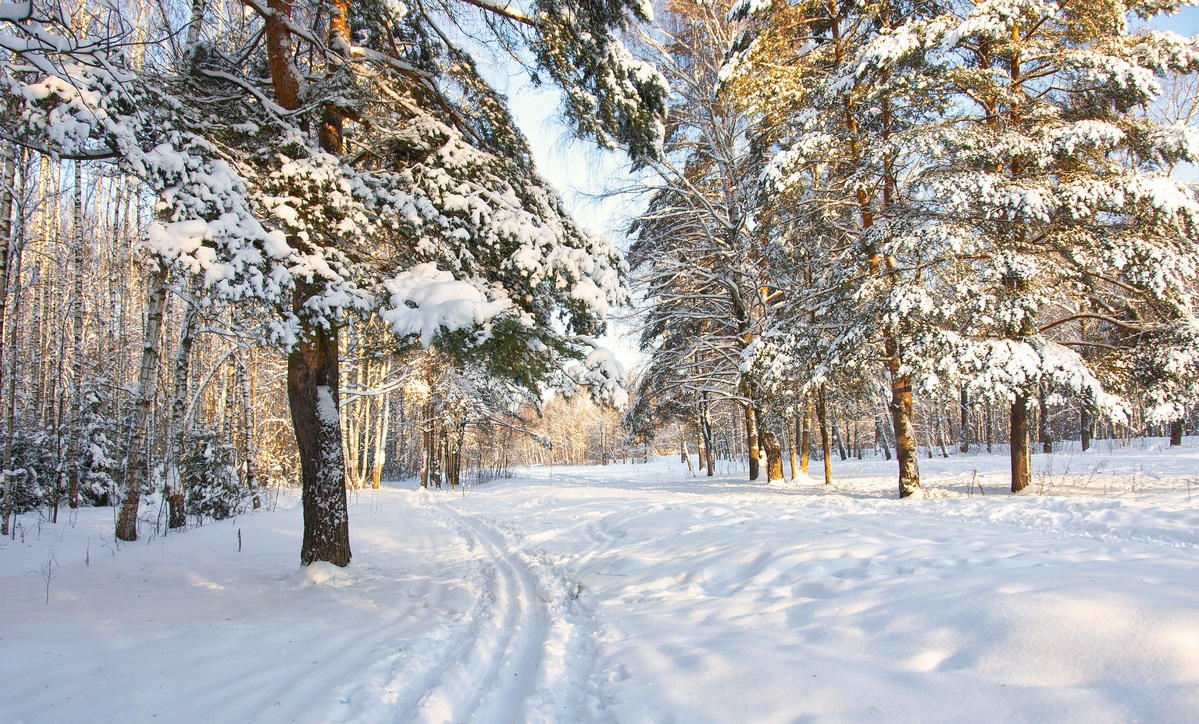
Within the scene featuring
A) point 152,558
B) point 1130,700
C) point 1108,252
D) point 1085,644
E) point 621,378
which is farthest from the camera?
point 1108,252

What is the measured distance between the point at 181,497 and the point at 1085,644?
12.5 meters

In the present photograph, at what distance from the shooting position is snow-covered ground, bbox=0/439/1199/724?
2549mm

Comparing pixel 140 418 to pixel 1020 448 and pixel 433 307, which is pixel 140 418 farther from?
pixel 1020 448

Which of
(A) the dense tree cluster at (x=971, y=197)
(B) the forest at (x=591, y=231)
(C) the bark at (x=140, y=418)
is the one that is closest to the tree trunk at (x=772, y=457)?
(B) the forest at (x=591, y=231)

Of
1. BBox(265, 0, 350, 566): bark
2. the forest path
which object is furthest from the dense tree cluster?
BBox(265, 0, 350, 566): bark

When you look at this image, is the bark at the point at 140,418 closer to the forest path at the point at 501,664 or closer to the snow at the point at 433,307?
the snow at the point at 433,307

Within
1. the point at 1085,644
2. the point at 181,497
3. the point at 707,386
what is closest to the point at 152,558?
the point at 181,497

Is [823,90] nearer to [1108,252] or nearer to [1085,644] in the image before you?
[1108,252]

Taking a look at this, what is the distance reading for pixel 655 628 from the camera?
13.0ft

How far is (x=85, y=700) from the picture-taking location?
2.72 m

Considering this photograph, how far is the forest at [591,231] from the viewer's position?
175 inches

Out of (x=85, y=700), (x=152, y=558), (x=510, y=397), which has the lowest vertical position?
(x=152, y=558)

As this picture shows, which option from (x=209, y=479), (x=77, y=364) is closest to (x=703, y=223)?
(x=209, y=479)

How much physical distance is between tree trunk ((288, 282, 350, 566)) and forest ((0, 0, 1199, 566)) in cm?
3
